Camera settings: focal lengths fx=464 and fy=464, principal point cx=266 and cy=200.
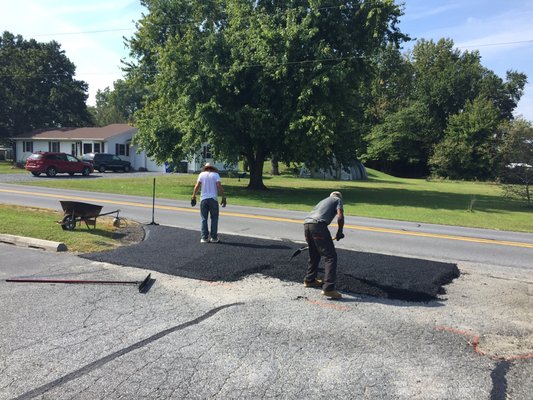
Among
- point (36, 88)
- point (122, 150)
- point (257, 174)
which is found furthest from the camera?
point (36, 88)

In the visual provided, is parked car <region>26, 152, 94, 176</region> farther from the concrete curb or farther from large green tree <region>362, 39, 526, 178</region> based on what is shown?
large green tree <region>362, 39, 526, 178</region>

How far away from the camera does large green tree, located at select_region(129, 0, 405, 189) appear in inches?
872

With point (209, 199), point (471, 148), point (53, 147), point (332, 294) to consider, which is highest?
point (471, 148)

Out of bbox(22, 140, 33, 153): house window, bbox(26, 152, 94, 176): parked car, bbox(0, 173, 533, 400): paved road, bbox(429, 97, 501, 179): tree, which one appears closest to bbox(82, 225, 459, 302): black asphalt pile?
bbox(0, 173, 533, 400): paved road

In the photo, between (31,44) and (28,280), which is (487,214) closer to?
(28,280)

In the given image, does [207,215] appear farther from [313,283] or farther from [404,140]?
[404,140]

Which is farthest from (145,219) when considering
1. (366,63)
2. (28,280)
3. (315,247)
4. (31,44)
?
(31,44)

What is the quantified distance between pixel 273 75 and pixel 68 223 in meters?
14.3

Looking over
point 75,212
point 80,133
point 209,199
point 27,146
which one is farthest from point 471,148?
point 75,212

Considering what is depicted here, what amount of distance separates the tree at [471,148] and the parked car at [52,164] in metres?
41.1

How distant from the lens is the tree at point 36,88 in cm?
5619

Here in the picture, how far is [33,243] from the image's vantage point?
348 inches

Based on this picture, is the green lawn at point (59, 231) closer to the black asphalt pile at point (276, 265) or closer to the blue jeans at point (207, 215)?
the black asphalt pile at point (276, 265)

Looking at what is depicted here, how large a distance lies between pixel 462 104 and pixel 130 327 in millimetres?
66976
